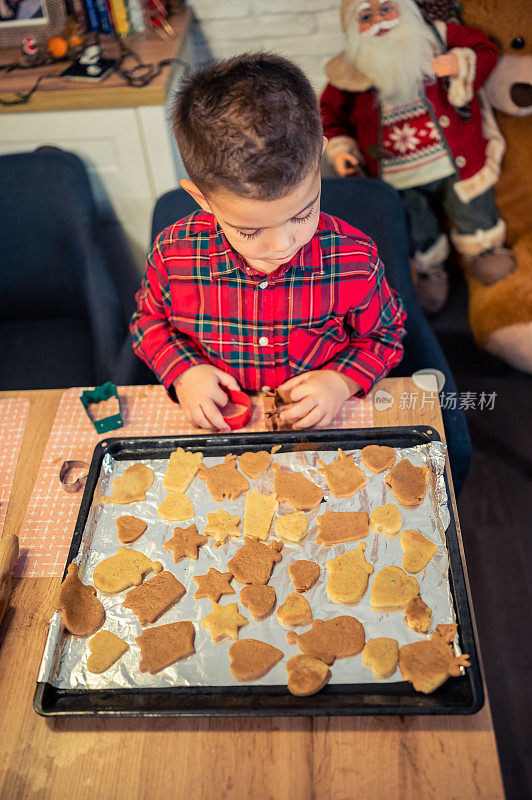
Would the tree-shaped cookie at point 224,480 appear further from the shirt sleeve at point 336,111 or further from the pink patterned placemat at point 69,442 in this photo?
the shirt sleeve at point 336,111

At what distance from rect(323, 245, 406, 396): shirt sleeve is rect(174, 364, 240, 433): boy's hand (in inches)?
7.6

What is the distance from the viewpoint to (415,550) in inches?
31.9

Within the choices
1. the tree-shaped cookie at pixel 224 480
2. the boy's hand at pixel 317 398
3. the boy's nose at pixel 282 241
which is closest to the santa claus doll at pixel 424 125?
the boy's hand at pixel 317 398

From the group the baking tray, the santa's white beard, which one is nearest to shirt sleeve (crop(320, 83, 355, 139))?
the santa's white beard

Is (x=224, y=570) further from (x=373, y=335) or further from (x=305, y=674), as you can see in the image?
(x=373, y=335)

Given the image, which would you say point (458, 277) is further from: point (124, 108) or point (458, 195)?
point (124, 108)

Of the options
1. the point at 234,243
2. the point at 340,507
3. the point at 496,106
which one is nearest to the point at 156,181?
the point at 496,106

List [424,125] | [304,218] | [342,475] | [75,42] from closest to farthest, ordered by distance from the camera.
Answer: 1. [304,218]
2. [342,475]
3. [424,125]
4. [75,42]

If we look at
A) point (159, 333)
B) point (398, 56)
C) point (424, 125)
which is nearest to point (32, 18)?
point (398, 56)

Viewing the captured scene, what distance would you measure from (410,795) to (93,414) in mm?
701

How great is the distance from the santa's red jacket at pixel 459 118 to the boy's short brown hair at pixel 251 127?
3.26 ft

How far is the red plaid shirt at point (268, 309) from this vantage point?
1007mm

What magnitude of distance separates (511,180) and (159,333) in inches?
48.0

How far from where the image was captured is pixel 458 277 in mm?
2135
